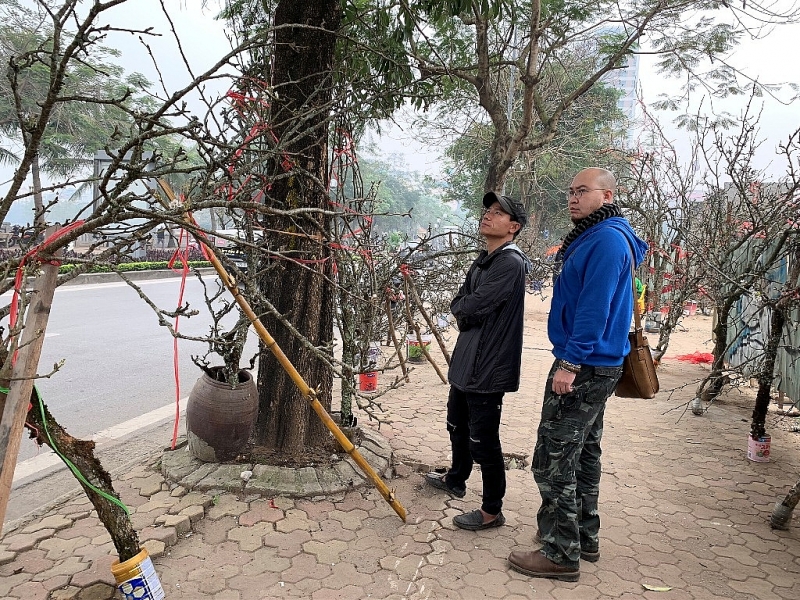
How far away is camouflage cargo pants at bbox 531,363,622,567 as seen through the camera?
267cm

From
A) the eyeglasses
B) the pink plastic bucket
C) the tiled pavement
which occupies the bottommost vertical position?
the tiled pavement

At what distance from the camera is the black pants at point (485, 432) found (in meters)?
3.12

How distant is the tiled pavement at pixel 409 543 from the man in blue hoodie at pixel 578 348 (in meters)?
0.23

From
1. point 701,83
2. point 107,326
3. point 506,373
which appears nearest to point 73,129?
point 107,326

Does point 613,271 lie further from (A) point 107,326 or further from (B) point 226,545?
(A) point 107,326

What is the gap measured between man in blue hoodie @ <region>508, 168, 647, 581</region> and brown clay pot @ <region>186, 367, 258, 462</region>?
1.85 m

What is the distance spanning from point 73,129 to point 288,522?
88.4 ft

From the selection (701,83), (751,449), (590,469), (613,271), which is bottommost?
(751,449)

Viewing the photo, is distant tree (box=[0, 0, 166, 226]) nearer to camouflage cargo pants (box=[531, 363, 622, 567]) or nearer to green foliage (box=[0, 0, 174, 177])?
green foliage (box=[0, 0, 174, 177])

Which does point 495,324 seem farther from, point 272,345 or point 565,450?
point 272,345

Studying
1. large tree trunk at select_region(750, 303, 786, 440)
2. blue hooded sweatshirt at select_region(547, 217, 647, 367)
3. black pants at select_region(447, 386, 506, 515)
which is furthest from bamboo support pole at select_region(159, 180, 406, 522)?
large tree trunk at select_region(750, 303, 786, 440)

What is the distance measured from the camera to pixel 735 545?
3270 millimetres

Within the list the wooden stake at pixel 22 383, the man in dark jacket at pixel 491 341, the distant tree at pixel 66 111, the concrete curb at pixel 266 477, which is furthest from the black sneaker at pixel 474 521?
the distant tree at pixel 66 111

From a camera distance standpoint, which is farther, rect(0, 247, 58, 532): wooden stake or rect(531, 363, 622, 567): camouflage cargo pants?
rect(531, 363, 622, 567): camouflage cargo pants
